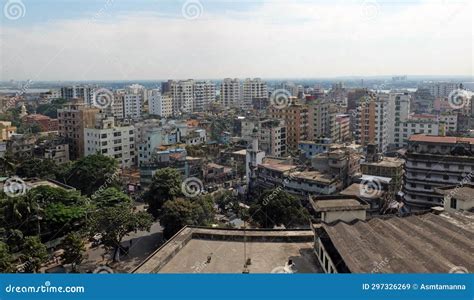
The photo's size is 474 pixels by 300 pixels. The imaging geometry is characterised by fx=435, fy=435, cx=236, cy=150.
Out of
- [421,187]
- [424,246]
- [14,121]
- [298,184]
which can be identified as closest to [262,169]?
[298,184]

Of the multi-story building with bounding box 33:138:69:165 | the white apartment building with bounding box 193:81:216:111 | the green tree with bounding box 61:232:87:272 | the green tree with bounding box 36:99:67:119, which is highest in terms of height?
the white apartment building with bounding box 193:81:216:111

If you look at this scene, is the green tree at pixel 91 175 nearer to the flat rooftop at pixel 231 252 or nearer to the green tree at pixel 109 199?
the green tree at pixel 109 199


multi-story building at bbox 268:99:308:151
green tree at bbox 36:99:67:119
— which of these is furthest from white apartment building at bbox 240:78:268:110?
multi-story building at bbox 268:99:308:151

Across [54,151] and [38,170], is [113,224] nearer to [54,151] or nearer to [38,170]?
[38,170]

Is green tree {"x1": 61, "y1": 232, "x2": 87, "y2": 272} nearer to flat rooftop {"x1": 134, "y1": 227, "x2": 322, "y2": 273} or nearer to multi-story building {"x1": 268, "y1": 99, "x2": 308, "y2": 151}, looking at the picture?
flat rooftop {"x1": 134, "y1": 227, "x2": 322, "y2": 273}

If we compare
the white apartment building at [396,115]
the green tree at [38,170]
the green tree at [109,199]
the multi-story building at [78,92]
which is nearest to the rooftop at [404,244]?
the green tree at [109,199]

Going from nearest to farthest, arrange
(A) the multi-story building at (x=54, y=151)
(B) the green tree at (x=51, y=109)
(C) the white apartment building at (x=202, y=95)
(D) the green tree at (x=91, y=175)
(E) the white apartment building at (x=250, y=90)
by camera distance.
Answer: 1. (D) the green tree at (x=91, y=175)
2. (A) the multi-story building at (x=54, y=151)
3. (B) the green tree at (x=51, y=109)
4. (C) the white apartment building at (x=202, y=95)
5. (E) the white apartment building at (x=250, y=90)
